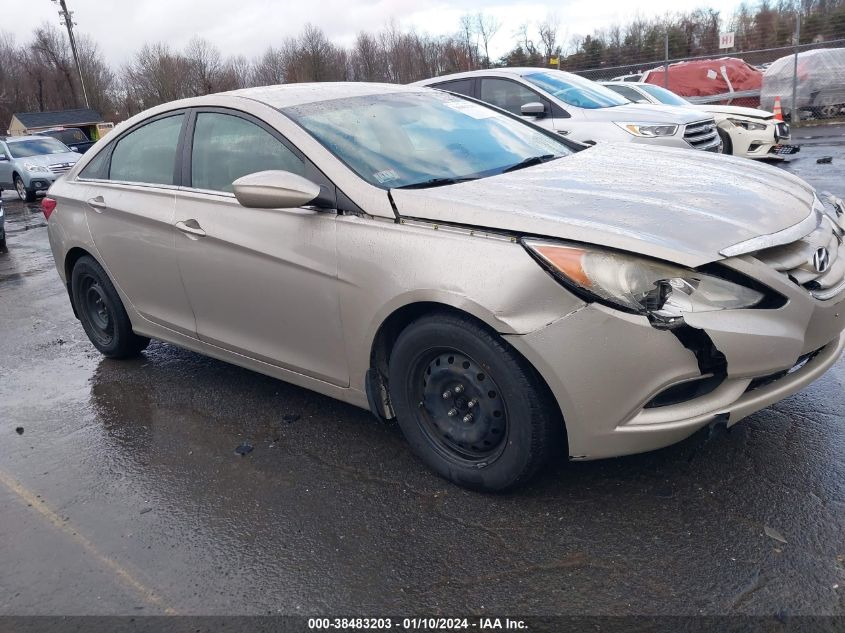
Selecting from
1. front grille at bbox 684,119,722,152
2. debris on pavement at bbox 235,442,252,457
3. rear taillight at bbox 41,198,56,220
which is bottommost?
debris on pavement at bbox 235,442,252,457

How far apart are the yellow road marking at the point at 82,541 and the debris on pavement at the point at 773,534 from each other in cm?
213

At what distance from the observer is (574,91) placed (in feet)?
31.7

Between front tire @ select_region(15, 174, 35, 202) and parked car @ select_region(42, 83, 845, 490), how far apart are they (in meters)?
16.4

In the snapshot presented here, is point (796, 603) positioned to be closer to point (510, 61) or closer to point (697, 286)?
point (697, 286)

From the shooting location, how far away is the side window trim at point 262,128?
338 cm

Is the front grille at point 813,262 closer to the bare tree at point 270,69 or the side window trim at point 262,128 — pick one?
the side window trim at point 262,128

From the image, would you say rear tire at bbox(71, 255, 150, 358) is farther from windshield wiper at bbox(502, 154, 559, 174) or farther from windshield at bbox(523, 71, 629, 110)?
windshield at bbox(523, 71, 629, 110)

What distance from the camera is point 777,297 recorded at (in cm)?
271

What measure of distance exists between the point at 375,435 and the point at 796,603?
2.04 m

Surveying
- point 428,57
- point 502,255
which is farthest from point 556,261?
point 428,57

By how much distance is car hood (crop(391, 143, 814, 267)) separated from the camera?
8.86 ft

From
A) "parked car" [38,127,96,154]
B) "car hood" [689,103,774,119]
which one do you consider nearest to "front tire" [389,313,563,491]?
"car hood" [689,103,774,119]

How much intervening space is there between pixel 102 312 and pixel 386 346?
281 cm

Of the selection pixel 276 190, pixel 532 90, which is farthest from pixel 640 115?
pixel 276 190
